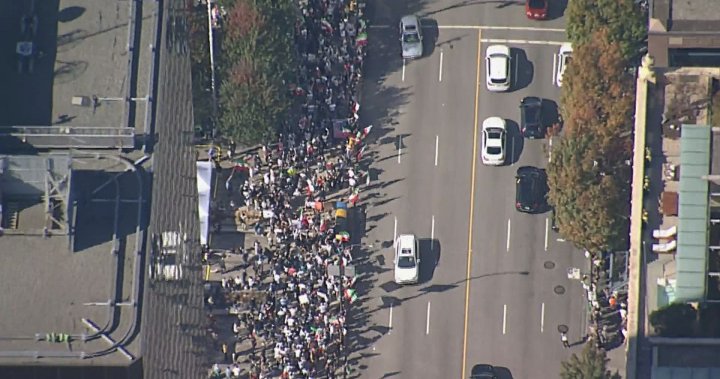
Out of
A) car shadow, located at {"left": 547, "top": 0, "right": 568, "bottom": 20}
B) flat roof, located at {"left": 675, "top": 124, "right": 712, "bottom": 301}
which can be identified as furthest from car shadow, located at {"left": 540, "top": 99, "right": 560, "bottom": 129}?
flat roof, located at {"left": 675, "top": 124, "right": 712, "bottom": 301}

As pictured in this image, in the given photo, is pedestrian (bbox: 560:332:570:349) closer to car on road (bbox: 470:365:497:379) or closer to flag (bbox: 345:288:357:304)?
car on road (bbox: 470:365:497:379)

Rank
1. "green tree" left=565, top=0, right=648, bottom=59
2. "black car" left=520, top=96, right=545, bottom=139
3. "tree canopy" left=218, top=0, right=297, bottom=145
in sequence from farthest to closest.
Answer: "black car" left=520, top=96, right=545, bottom=139 → "tree canopy" left=218, top=0, right=297, bottom=145 → "green tree" left=565, top=0, right=648, bottom=59

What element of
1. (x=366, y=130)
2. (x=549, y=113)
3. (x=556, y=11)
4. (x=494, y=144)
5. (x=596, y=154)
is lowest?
(x=596, y=154)

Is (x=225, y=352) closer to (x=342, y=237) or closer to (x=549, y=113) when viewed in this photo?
(x=342, y=237)

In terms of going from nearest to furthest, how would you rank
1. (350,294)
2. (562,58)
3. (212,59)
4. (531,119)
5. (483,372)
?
(483,372) → (350,294) → (212,59) → (531,119) → (562,58)

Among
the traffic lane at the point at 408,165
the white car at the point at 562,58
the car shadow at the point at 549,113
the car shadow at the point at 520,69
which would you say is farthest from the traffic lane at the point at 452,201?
the white car at the point at 562,58

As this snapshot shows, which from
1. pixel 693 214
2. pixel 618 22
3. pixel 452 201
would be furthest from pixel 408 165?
pixel 693 214
